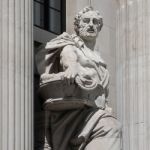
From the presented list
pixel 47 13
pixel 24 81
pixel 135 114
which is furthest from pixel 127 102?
pixel 24 81

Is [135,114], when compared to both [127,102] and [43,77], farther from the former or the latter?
[43,77]

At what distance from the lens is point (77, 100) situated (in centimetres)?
1859

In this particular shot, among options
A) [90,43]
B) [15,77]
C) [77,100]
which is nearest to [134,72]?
[90,43]

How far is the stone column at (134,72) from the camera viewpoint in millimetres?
21391

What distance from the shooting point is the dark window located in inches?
815

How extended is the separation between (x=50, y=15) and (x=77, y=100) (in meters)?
2.93

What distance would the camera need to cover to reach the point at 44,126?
62.4 feet

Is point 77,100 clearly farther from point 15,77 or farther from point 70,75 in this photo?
point 15,77

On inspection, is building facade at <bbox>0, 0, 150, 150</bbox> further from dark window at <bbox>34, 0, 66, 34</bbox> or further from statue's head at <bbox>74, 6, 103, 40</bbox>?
statue's head at <bbox>74, 6, 103, 40</bbox>

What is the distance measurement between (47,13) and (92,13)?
1.88 metres

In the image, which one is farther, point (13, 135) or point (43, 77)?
point (43, 77)

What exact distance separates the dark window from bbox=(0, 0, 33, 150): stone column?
3.04 m

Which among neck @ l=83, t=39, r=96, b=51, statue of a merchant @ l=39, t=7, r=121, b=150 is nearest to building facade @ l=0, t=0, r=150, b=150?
statue of a merchant @ l=39, t=7, r=121, b=150

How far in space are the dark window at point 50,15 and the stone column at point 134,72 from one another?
1314mm
